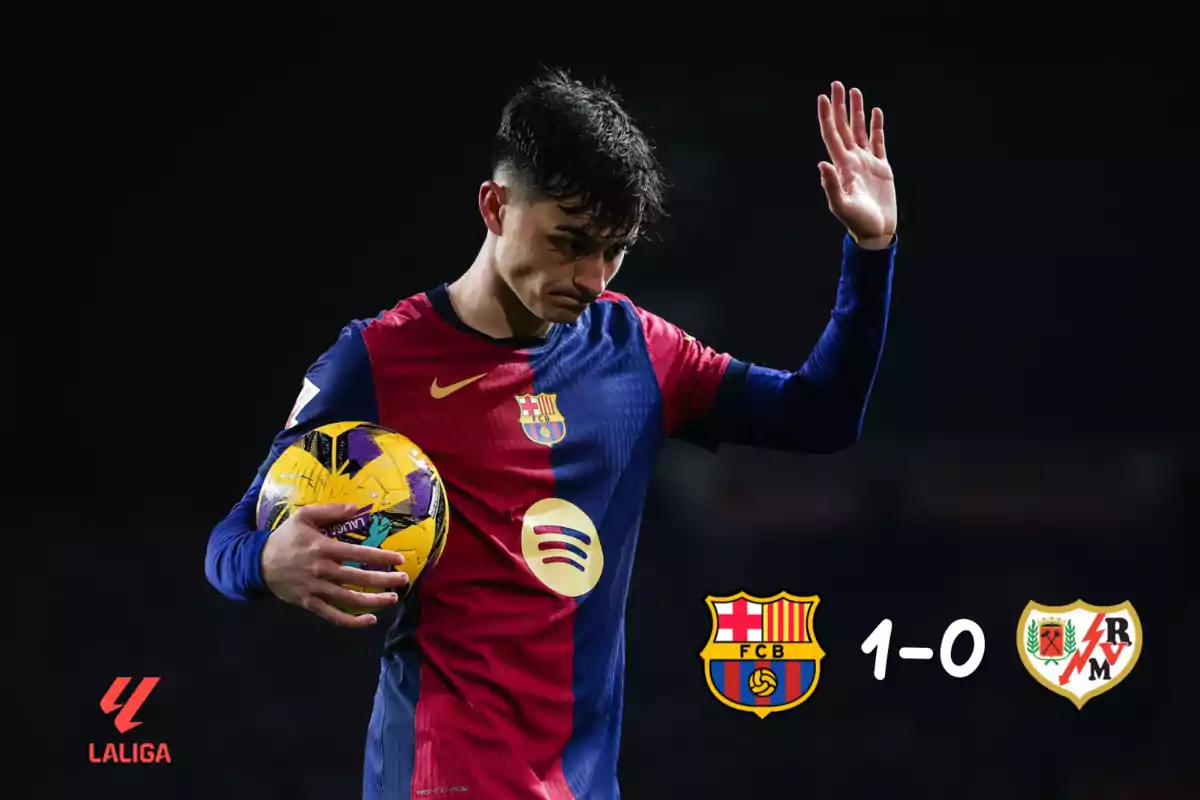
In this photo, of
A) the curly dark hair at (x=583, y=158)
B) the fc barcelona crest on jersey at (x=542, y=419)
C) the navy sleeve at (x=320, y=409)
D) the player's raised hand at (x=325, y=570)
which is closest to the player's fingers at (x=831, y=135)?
the curly dark hair at (x=583, y=158)

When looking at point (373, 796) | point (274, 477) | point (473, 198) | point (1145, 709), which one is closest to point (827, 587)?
point (1145, 709)

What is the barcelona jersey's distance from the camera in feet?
5.81

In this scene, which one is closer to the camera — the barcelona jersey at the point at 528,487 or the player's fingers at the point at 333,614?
the player's fingers at the point at 333,614

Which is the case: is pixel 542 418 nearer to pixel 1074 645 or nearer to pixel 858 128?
pixel 858 128

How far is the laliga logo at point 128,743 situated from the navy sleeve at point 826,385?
232 cm

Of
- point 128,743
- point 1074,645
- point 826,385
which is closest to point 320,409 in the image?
point 826,385

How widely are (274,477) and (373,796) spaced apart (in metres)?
0.51

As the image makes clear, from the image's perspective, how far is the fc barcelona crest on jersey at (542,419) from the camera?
1863mm

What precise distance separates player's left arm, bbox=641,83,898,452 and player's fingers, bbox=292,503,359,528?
62 cm

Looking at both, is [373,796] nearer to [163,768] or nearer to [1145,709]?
[163,768]

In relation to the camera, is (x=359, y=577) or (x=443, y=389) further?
(x=443, y=389)

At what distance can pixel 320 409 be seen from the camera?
5.92 feet

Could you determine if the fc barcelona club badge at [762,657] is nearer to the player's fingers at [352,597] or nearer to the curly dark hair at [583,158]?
the curly dark hair at [583,158]

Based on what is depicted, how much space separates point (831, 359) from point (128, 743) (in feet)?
8.71
